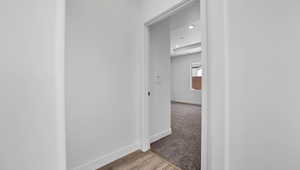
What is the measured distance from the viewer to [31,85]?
34 cm

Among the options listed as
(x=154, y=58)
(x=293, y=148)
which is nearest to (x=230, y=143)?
(x=293, y=148)

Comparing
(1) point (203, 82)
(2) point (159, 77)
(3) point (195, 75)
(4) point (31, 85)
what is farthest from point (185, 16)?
(3) point (195, 75)

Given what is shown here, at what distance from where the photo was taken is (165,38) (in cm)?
243

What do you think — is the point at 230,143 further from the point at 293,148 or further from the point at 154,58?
the point at 154,58

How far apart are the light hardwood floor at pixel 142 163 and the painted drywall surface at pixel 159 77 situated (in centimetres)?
51

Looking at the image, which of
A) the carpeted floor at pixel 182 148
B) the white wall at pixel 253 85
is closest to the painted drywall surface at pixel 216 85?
the white wall at pixel 253 85

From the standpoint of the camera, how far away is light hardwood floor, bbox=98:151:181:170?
1.47m

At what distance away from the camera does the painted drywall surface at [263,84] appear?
0.75 meters

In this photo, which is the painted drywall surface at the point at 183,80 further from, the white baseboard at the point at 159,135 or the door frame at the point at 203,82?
the door frame at the point at 203,82

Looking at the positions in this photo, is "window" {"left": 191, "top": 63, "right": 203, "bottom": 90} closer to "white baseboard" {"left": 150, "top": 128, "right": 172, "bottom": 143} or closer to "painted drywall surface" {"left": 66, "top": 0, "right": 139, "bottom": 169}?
"white baseboard" {"left": 150, "top": 128, "right": 172, "bottom": 143}

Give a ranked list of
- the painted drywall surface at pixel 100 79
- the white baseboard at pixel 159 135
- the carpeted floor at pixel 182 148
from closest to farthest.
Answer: the painted drywall surface at pixel 100 79
the carpeted floor at pixel 182 148
the white baseboard at pixel 159 135

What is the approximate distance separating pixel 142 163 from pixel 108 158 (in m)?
0.49

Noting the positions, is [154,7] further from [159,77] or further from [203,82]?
[203,82]

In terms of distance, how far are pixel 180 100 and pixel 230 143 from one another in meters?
5.78
